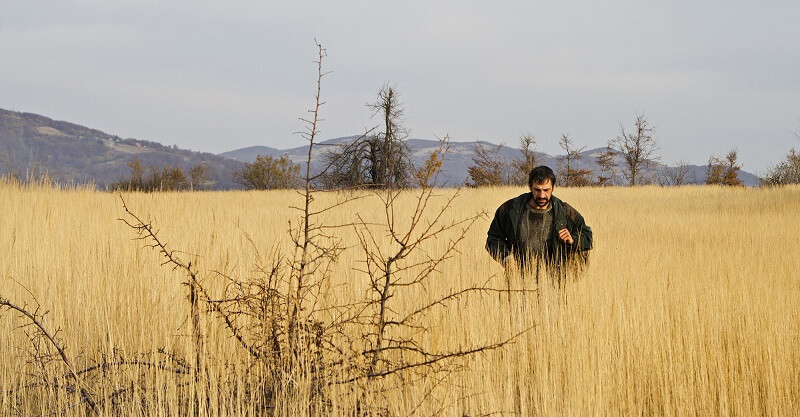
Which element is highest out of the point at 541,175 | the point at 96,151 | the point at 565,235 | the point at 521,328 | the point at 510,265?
the point at 96,151

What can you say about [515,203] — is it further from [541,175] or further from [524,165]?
[524,165]

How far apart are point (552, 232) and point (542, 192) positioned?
1.37ft

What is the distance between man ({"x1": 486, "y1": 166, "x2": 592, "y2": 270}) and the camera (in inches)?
205

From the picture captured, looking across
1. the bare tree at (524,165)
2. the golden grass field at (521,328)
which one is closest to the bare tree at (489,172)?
the bare tree at (524,165)

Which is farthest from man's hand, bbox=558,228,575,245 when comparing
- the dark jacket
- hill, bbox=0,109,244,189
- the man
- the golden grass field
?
hill, bbox=0,109,244,189

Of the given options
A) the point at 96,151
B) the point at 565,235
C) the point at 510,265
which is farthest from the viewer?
the point at 96,151

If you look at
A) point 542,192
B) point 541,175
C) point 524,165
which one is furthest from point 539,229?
point 524,165

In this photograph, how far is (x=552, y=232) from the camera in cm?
531

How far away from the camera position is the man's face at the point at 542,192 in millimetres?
5079

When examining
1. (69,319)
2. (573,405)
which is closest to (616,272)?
(573,405)

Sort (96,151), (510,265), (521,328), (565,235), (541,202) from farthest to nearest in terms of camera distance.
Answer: (96,151) < (541,202) < (565,235) < (510,265) < (521,328)

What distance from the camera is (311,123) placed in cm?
324

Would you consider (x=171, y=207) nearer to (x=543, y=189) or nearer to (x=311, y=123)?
(x=543, y=189)

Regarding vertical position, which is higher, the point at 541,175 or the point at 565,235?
the point at 541,175
